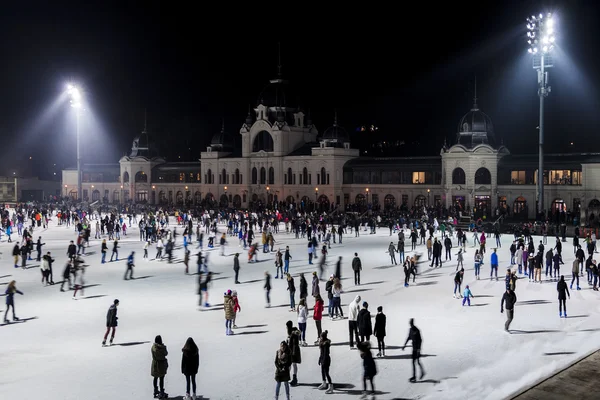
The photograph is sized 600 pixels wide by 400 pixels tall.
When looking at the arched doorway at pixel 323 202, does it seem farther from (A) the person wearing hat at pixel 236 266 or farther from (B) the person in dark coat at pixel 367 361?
(B) the person in dark coat at pixel 367 361

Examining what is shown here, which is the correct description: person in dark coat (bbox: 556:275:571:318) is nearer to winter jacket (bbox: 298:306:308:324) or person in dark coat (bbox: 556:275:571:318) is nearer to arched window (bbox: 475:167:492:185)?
winter jacket (bbox: 298:306:308:324)

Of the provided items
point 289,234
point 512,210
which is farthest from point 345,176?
point 289,234

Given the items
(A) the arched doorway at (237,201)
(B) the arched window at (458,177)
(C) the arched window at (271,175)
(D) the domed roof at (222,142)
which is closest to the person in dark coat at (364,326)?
(B) the arched window at (458,177)

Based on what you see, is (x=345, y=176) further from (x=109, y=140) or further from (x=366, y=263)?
(x=109, y=140)

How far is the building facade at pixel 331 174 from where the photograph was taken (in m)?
57.4

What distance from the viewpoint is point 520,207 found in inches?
2288

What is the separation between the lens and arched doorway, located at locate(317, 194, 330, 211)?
237 feet

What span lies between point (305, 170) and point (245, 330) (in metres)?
58.9

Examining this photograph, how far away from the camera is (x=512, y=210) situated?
58.2 m

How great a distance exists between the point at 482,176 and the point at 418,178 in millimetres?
7291

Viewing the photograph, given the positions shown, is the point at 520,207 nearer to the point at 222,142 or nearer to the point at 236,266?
the point at 236,266

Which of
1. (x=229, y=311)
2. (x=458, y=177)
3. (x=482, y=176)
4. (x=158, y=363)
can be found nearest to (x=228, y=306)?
(x=229, y=311)

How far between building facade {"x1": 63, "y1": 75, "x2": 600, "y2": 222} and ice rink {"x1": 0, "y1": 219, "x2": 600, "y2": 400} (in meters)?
30.1

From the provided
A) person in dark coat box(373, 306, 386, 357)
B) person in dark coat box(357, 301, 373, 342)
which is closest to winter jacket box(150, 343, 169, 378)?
person in dark coat box(357, 301, 373, 342)
